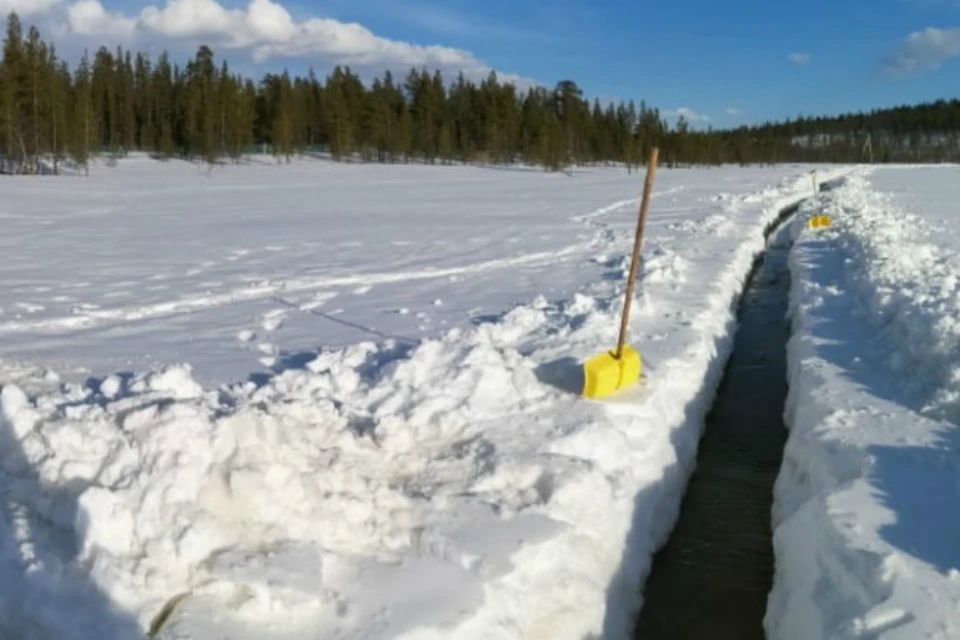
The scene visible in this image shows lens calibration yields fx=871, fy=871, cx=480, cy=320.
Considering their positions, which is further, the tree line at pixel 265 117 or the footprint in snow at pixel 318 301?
the tree line at pixel 265 117

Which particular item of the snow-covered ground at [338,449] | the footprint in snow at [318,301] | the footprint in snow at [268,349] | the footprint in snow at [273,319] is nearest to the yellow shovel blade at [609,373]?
the snow-covered ground at [338,449]

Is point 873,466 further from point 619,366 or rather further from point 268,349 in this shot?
point 268,349

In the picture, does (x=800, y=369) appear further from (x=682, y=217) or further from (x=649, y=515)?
(x=682, y=217)

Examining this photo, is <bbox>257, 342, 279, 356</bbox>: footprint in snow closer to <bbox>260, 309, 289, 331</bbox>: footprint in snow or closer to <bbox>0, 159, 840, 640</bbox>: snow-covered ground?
<bbox>0, 159, 840, 640</bbox>: snow-covered ground

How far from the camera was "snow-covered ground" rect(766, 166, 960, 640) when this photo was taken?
4.06 m

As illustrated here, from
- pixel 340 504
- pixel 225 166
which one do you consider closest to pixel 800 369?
pixel 340 504


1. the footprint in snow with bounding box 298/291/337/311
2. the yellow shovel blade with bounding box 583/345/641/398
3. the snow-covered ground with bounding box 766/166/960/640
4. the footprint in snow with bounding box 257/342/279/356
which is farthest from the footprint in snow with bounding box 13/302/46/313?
the snow-covered ground with bounding box 766/166/960/640

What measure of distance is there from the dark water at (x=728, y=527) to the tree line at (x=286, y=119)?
48.8 meters

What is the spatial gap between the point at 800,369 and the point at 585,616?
4252mm

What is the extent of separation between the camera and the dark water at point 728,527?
5.03 metres

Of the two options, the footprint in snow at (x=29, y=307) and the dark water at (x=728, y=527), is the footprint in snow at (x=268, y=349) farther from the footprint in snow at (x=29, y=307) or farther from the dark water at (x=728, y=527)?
the dark water at (x=728, y=527)

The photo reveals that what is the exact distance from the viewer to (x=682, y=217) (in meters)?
23.5

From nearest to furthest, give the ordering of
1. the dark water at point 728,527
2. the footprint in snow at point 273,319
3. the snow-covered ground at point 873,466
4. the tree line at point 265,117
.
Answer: the snow-covered ground at point 873,466, the dark water at point 728,527, the footprint in snow at point 273,319, the tree line at point 265,117

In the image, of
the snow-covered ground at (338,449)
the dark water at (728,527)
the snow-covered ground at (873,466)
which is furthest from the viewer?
the dark water at (728,527)
